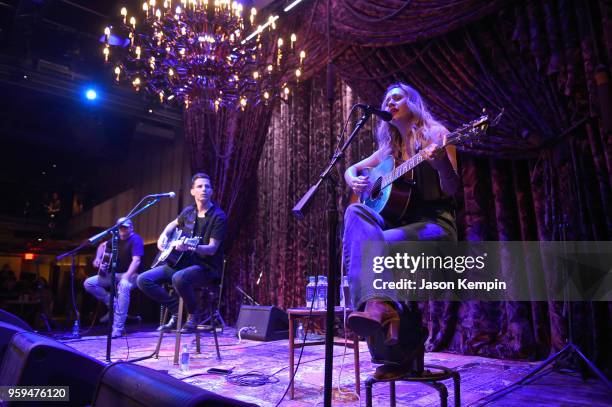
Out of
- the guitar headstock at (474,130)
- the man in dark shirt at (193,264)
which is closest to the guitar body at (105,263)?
the man in dark shirt at (193,264)

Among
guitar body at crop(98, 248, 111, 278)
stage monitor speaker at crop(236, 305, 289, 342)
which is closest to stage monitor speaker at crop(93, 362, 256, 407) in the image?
stage monitor speaker at crop(236, 305, 289, 342)

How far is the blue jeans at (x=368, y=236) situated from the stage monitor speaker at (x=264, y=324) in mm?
3438

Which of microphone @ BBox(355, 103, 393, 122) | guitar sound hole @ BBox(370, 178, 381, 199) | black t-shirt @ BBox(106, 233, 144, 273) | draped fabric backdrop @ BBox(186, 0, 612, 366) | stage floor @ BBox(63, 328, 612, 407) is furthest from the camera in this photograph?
black t-shirt @ BBox(106, 233, 144, 273)

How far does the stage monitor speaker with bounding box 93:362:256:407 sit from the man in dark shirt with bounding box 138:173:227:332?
211 cm

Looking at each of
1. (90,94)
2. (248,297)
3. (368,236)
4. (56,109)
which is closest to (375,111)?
(368,236)

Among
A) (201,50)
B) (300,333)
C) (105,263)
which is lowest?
(300,333)

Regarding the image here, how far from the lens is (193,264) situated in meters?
3.90

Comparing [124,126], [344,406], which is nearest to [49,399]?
[344,406]

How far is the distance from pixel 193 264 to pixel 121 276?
2896 mm

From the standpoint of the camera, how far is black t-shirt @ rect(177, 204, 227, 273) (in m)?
3.90

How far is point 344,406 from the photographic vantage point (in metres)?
2.36

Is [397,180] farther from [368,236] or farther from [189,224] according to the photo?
[189,224]

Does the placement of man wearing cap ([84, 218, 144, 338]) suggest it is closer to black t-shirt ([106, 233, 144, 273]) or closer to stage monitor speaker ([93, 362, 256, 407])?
black t-shirt ([106, 233, 144, 273])

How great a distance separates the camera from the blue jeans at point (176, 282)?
12.0ft
